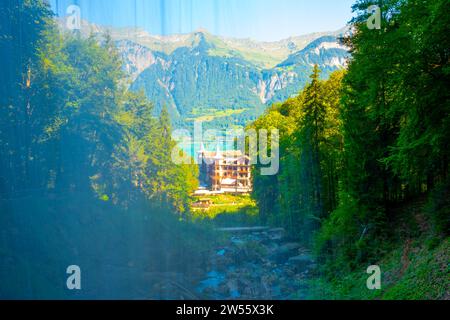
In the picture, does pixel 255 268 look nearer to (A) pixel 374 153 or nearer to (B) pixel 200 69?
(A) pixel 374 153

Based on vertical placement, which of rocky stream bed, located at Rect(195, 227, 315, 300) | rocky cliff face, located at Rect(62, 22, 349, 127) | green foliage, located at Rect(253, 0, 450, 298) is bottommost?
rocky stream bed, located at Rect(195, 227, 315, 300)

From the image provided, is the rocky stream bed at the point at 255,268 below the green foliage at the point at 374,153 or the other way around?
below

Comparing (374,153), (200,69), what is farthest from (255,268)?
(200,69)

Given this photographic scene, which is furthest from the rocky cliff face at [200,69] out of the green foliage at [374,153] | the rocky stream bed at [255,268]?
the rocky stream bed at [255,268]

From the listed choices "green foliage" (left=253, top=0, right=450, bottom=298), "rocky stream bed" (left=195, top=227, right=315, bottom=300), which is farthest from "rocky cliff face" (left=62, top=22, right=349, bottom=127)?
"rocky stream bed" (left=195, top=227, right=315, bottom=300)

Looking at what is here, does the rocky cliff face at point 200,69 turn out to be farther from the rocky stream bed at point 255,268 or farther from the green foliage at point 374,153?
the rocky stream bed at point 255,268

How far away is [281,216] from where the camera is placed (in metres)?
18.5

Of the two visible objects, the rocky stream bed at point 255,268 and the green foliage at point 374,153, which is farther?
the rocky stream bed at point 255,268

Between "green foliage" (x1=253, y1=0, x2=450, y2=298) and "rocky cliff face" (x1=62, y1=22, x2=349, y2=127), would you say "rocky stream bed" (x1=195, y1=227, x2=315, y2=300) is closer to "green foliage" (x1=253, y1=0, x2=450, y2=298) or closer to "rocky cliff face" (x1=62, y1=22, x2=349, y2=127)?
"green foliage" (x1=253, y1=0, x2=450, y2=298)

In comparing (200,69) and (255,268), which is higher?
(200,69)

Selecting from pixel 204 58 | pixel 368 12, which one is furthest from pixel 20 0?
pixel 368 12

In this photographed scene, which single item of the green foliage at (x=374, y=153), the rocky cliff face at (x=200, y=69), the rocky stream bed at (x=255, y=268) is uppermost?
the rocky cliff face at (x=200, y=69)
